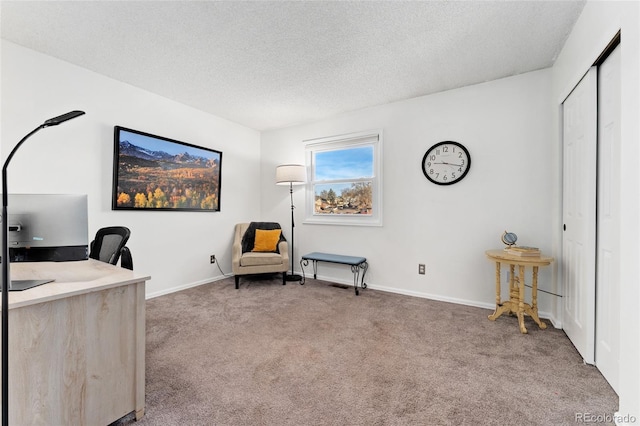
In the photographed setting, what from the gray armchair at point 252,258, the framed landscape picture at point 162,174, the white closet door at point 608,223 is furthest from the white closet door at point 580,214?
the framed landscape picture at point 162,174

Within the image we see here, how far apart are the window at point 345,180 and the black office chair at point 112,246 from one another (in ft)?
8.44

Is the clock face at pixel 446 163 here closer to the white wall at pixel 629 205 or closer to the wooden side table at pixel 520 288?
the wooden side table at pixel 520 288

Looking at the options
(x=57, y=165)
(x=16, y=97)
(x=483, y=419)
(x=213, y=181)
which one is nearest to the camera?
(x=483, y=419)

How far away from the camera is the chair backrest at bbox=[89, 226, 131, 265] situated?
6.51ft

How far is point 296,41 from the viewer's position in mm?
2320

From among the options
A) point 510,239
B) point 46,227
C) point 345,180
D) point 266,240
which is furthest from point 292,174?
point 46,227

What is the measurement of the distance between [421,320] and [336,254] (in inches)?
64.0

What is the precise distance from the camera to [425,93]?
11.0 ft

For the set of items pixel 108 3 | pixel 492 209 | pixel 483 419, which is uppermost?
pixel 108 3

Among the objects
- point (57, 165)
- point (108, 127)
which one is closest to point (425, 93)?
point (108, 127)

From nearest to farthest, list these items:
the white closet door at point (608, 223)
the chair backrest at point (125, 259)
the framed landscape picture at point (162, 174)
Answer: the white closet door at point (608, 223) < the chair backrest at point (125, 259) < the framed landscape picture at point (162, 174)

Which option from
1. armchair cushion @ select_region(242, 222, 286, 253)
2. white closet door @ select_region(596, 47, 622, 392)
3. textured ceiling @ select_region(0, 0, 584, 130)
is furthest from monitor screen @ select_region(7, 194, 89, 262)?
white closet door @ select_region(596, 47, 622, 392)

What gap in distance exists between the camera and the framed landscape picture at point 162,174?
10.2ft

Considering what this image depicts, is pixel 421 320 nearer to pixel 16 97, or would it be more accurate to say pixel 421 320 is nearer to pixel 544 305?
pixel 544 305
